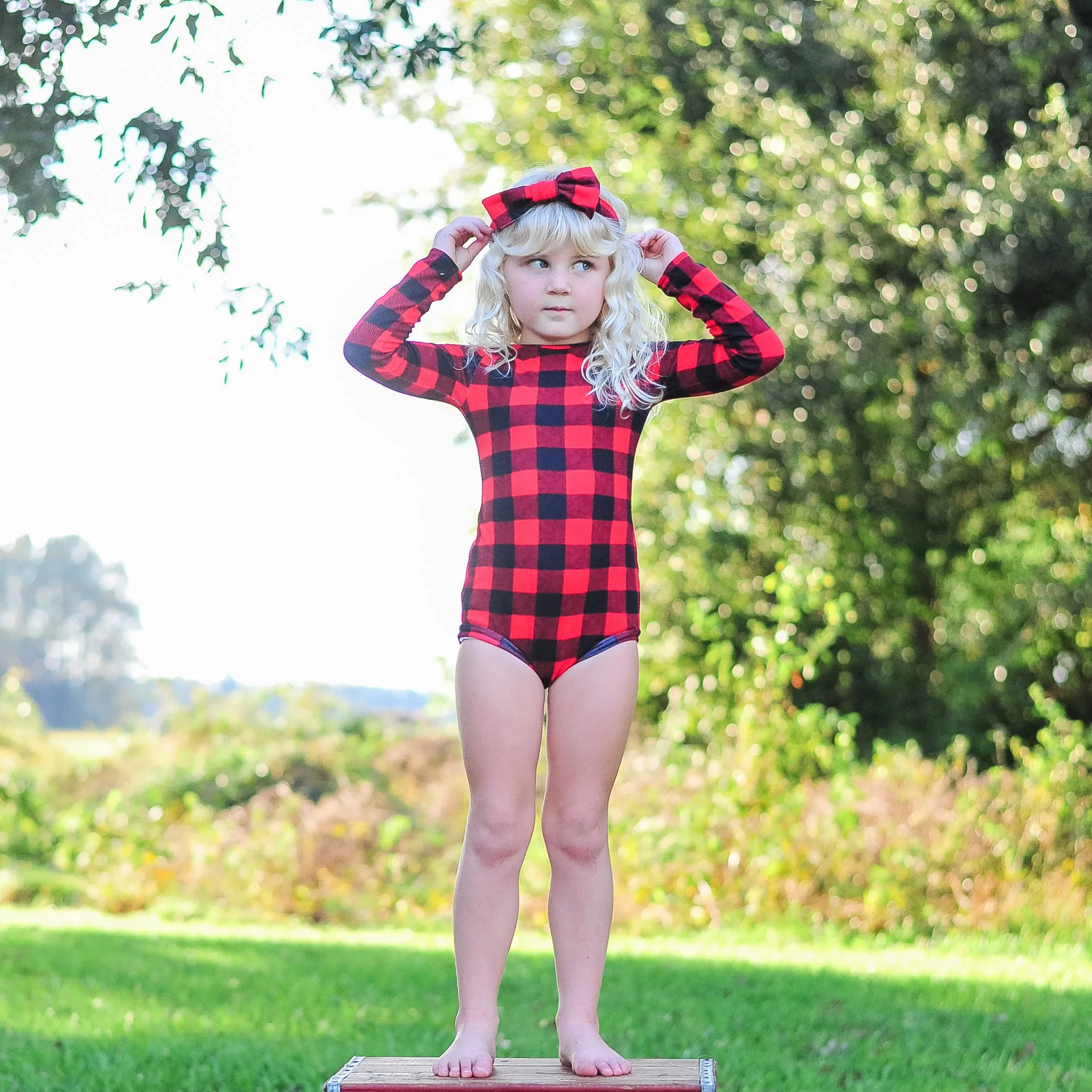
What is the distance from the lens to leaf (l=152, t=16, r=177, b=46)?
341 centimetres

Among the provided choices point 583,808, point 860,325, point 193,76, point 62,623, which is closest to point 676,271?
point 583,808

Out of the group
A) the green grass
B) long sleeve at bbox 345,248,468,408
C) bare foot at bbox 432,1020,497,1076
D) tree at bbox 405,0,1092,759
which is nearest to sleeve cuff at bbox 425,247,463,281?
long sleeve at bbox 345,248,468,408

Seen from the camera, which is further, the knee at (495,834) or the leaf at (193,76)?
the leaf at (193,76)

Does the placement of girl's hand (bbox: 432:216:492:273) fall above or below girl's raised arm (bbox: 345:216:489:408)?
above

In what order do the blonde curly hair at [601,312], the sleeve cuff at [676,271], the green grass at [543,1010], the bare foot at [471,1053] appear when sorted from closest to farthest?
the bare foot at [471,1053]
the blonde curly hair at [601,312]
the sleeve cuff at [676,271]
the green grass at [543,1010]

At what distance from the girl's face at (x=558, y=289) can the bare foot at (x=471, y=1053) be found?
1.47m

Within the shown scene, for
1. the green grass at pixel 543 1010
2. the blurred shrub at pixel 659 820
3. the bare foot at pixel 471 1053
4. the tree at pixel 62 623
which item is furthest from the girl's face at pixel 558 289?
the tree at pixel 62 623

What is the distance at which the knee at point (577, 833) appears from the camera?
275cm

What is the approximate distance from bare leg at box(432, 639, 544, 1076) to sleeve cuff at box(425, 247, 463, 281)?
823 mm

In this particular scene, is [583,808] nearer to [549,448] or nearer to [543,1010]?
[549,448]

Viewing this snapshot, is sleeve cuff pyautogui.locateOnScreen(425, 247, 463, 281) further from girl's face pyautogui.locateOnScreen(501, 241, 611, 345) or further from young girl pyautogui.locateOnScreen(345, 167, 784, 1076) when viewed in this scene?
girl's face pyautogui.locateOnScreen(501, 241, 611, 345)

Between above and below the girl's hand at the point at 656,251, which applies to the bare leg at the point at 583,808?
below

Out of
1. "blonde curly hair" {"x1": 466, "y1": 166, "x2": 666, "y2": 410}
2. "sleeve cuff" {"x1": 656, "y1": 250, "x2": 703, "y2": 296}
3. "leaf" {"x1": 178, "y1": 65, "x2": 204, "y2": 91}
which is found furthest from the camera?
"leaf" {"x1": 178, "y1": 65, "x2": 204, "y2": 91}

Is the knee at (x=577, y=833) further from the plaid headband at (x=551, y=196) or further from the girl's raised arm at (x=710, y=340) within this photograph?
the plaid headband at (x=551, y=196)
